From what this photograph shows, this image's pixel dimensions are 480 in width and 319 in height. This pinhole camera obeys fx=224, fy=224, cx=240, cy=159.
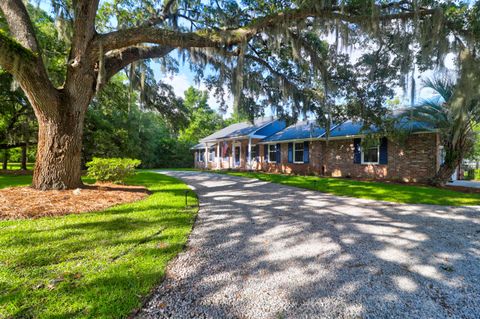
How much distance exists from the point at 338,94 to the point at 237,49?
14.4ft

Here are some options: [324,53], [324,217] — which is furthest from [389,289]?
[324,53]

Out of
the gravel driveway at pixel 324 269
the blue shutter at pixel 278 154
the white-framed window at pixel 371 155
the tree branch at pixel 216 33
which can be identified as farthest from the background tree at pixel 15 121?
the white-framed window at pixel 371 155

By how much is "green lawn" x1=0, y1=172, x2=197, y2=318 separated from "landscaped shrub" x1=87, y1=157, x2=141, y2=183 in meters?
3.33

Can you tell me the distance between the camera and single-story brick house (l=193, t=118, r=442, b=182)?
32.9ft

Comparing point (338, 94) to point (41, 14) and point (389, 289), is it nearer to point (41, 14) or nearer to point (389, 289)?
point (389, 289)

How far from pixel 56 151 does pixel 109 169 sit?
180 centimetres

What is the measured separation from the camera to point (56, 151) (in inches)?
216

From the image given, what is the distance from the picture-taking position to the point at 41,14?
835 centimetres

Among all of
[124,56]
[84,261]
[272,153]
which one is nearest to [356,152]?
[272,153]

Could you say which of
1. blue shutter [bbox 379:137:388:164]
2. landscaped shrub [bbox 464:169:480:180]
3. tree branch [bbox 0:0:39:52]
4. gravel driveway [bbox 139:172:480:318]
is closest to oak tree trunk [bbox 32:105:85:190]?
tree branch [bbox 0:0:39:52]

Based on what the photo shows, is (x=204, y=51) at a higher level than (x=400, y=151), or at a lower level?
higher

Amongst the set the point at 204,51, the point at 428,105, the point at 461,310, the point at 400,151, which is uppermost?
the point at 204,51

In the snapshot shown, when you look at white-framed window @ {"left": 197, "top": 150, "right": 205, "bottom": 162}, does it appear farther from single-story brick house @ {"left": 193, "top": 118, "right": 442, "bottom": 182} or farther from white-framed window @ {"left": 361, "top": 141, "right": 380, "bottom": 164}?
white-framed window @ {"left": 361, "top": 141, "right": 380, "bottom": 164}

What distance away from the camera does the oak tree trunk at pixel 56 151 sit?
5.45 m
